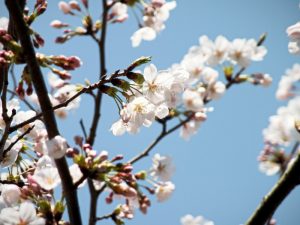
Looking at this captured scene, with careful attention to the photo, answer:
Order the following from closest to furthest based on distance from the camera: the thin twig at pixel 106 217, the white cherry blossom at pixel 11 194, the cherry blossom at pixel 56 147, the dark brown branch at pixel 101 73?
the cherry blossom at pixel 56 147 → the white cherry blossom at pixel 11 194 → the thin twig at pixel 106 217 → the dark brown branch at pixel 101 73

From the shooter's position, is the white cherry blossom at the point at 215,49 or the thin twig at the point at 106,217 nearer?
the thin twig at the point at 106,217

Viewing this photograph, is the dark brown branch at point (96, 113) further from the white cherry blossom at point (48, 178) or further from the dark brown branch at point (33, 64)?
the dark brown branch at point (33, 64)

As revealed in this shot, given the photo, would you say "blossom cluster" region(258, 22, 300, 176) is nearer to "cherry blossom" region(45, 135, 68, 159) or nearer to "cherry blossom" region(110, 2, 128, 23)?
"cherry blossom" region(45, 135, 68, 159)

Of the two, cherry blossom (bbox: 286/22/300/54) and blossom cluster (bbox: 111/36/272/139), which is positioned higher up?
blossom cluster (bbox: 111/36/272/139)

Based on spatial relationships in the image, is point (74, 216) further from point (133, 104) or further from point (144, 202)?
point (144, 202)

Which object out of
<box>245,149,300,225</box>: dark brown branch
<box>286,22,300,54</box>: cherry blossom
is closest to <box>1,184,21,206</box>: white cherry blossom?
<box>245,149,300,225</box>: dark brown branch

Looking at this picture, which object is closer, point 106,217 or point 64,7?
point 106,217

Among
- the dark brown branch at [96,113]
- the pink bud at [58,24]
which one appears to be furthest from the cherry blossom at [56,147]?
the pink bud at [58,24]

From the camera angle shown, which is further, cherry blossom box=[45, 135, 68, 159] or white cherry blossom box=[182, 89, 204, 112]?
white cherry blossom box=[182, 89, 204, 112]

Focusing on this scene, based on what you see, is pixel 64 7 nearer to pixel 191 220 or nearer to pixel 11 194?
pixel 11 194

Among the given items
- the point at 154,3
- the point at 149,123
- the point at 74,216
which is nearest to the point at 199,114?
the point at 154,3

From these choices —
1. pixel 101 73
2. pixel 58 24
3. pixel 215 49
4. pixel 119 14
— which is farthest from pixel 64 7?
pixel 215 49

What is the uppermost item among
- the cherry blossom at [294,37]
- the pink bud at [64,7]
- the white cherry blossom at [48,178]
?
the pink bud at [64,7]

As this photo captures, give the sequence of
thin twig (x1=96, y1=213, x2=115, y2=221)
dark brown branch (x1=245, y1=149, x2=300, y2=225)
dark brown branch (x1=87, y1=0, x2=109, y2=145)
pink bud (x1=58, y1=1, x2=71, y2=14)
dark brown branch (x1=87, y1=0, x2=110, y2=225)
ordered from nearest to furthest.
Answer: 1. dark brown branch (x1=245, y1=149, x2=300, y2=225)
2. thin twig (x1=96, y1=213, x2=115, y2=221)
3. dark brown branch (x1=87, y1=0, x2=110, y2=225)
4. dark brown branch (x1=87, y1=0, x2=109, y2=145)
5. pink bud (x1=58, y1=1, x2=71, y2=14)
